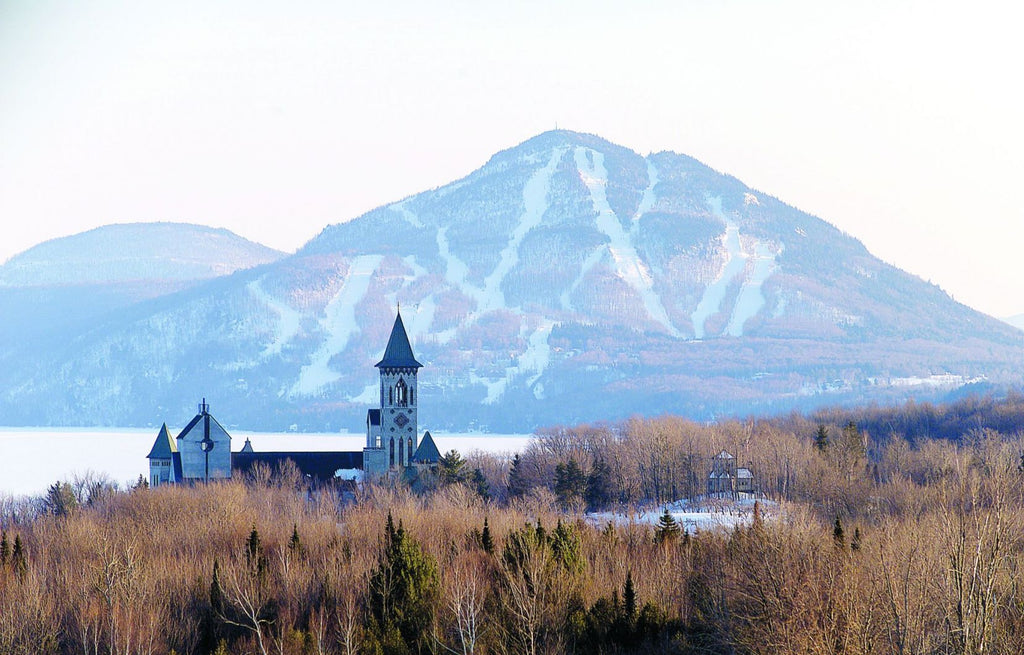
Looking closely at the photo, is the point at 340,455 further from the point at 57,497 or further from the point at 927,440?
the point at 927,440

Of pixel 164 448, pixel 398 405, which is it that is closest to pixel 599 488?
pixel 398 405

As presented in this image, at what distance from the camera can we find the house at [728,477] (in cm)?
10556

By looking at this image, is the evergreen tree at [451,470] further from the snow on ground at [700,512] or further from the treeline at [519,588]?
the treeline at [519,588]

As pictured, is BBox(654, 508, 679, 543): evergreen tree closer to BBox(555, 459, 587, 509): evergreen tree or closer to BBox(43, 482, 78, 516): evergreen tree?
BBox(555, 459, 587, 509): evergreen tree

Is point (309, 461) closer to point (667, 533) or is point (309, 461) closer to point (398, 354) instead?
point (398, 354)

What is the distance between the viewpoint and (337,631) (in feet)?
169

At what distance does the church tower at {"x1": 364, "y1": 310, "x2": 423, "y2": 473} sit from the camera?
322 ft

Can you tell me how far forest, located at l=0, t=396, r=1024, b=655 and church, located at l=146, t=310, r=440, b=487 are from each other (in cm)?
765

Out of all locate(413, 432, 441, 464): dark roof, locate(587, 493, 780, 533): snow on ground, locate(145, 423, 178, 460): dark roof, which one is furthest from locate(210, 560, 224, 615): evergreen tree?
locate(145, 423, 178, 460): dark roof

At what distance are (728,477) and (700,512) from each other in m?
14.3

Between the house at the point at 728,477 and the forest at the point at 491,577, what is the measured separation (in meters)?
15.5

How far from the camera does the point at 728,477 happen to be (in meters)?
107

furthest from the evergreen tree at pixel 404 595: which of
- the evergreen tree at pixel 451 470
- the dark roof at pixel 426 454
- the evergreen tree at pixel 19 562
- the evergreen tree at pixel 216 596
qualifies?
the dark roof at pixel 426 454

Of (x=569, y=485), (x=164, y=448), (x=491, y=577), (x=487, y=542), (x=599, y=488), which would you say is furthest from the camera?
(x=164, y=448)
